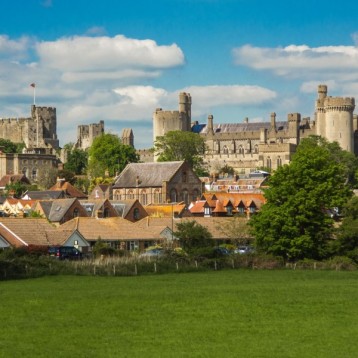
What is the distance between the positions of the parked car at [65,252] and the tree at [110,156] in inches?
2949

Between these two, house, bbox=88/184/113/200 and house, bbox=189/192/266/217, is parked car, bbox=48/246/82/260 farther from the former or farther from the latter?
house, bbox=88/184/113/200

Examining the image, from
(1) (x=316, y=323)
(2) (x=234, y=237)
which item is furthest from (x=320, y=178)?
(1) (x=316, y=323)

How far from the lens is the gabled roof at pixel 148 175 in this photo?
340 ft

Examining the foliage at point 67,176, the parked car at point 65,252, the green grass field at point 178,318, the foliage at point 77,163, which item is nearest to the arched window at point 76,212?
the parked car at point 65,252

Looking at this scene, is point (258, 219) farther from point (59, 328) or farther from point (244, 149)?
point (244, 149)

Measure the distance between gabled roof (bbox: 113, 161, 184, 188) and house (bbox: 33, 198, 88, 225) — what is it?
54.2 feet

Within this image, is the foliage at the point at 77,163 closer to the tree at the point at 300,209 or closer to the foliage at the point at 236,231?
the foliage at the point at 236,231

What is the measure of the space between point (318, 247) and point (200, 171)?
3271 inches

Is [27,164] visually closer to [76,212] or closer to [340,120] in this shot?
[340,120]

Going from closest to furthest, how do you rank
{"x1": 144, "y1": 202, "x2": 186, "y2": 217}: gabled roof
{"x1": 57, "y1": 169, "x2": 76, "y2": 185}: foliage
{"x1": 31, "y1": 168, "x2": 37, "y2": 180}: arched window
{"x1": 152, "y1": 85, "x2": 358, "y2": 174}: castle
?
{"x1": 144, "y1": 202, "x2": 186, "y2": 217}: gabled roof → {"x1": 57, "y1": 169, "x2": 76, "y2": 185}: foliage → {"x1": 31, "y1": 168, "x2": 37, "y2": 180}: arched window → {"x1": 152, "y1": 85, "x2": 358, "y2": 174}: castle

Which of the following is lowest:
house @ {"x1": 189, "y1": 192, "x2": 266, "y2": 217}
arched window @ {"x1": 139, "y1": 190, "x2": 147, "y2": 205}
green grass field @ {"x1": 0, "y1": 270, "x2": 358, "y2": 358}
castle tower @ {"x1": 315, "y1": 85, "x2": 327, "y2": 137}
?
green grass field @ {"x1": 0, "y1": 270, "x2": 358, "y2": 358}

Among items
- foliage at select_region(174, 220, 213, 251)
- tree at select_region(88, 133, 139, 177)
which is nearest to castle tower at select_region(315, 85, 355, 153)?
tree at select_region(88, 133, 139, 177)

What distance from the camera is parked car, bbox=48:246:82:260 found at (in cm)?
6520

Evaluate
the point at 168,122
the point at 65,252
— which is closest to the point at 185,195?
the point at 65,252
